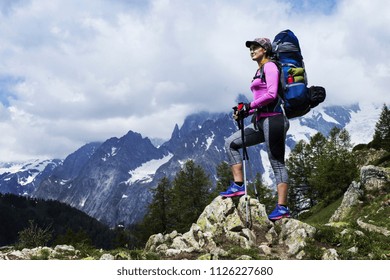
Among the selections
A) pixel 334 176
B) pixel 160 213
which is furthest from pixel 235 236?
pixel 334 176

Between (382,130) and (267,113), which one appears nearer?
(267,113)

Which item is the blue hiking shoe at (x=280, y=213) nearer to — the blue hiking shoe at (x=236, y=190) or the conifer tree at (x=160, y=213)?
the blue hiking shoe at (x=236, y=190)

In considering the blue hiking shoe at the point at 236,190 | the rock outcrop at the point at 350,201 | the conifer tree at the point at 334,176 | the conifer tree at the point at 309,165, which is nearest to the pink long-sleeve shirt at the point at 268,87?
the blue hiking shoe at the point at 236,190

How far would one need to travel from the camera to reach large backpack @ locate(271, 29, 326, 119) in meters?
8.36

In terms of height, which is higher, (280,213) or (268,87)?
(268,87)

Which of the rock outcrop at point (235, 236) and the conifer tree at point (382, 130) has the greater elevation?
the conifer tree at point (382, 130)

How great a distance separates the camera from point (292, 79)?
8422 mm

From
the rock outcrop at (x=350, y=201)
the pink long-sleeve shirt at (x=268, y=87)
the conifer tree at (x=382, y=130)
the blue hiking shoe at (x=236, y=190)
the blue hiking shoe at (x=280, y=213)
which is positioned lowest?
the blue hiking shoe at (x=280, y=213)

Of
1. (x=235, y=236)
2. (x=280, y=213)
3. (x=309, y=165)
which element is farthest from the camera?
(x=309, y=165)

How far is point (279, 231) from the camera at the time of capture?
9766 mm

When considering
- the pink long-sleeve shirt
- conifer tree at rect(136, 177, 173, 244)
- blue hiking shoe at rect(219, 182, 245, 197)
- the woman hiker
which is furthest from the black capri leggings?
conifer tree at rect(136, 177, 173, 244)

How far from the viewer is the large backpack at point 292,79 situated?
27.4ft

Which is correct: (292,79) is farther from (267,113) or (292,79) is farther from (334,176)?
(334,176)
